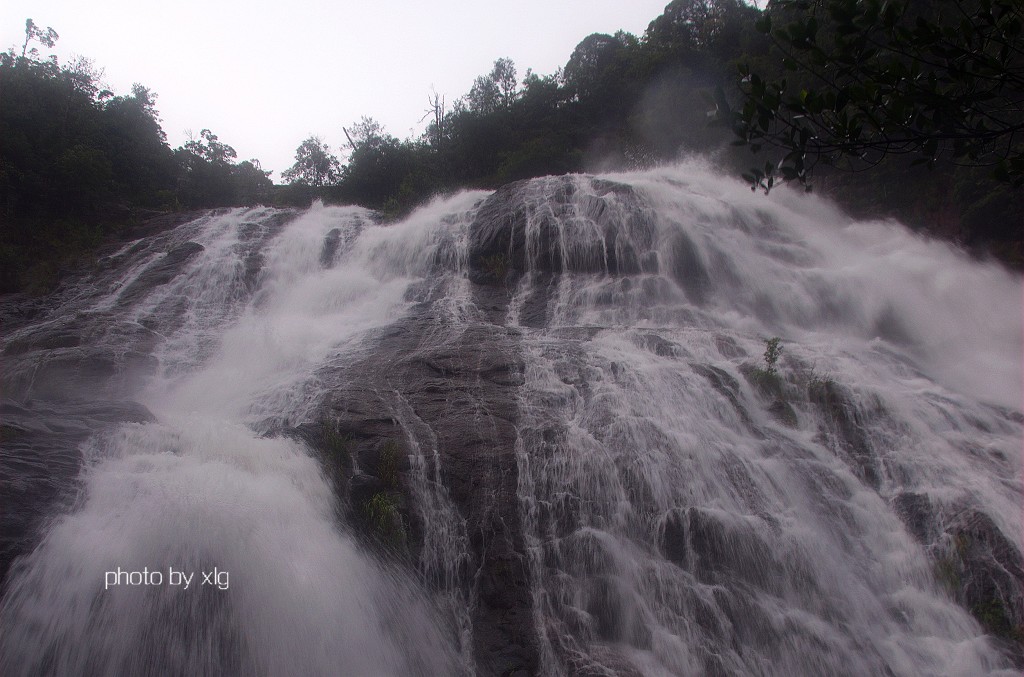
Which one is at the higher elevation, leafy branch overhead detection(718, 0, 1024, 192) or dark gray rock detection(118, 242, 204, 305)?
leafy branch overhead detection(718, 0, 1024, 192)

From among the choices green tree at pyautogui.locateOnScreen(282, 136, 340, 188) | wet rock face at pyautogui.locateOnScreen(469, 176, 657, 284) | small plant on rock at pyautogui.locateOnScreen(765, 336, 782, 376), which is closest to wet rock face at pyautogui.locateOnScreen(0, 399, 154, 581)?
wet rock face at pyautogui.locateOnScreen(469, 176, 657, 284)

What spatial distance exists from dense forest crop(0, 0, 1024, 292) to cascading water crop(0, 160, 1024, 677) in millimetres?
3649

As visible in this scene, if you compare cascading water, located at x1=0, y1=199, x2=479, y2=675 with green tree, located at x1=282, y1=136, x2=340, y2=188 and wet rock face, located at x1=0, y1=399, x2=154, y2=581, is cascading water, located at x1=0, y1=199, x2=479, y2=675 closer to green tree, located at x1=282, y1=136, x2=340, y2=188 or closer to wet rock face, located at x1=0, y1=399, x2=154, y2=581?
wet rock face, located at x1=0, y1=399, x2=154, y2=581

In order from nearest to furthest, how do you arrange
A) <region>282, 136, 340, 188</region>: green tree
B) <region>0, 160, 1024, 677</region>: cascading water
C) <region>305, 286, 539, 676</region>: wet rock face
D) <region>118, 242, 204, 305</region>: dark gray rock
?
<region>0, 160, 1024, 677</region>: cascading water < <region>305, 286, 539, 676</region>: wet rock face < <region>118, 242, 204, 305</region>: dark gray rock < <region>282, 136, 340, 188</region>: green tree

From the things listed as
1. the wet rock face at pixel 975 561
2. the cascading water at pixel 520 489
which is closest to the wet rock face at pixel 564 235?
the cascading water at pixel 520 489

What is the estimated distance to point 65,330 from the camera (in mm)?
10227

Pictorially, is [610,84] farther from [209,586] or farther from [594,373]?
[209,586]

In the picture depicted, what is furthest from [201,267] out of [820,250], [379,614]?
[820,250]

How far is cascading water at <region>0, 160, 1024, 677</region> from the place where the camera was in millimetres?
5059

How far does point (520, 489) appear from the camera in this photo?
22.3 ft

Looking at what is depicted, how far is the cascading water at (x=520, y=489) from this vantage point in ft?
16.6

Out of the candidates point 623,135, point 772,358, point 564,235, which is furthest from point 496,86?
point 772,358

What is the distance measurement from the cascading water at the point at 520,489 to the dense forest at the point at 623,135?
3.65 metres

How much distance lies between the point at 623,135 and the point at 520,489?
25.9m
